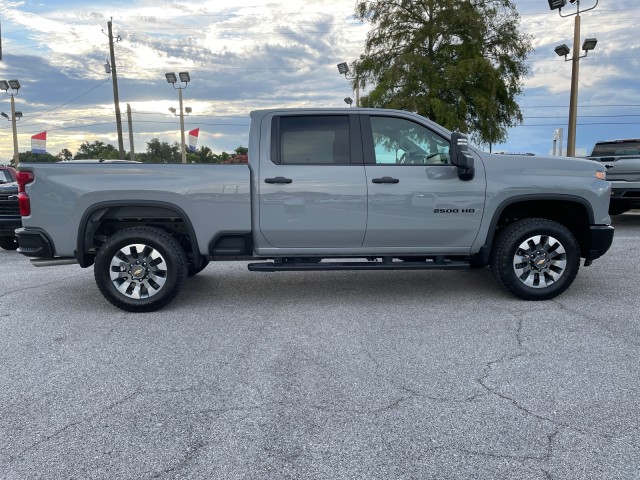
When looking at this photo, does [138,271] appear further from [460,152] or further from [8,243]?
[8,243]

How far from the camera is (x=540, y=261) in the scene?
5656 millimetres

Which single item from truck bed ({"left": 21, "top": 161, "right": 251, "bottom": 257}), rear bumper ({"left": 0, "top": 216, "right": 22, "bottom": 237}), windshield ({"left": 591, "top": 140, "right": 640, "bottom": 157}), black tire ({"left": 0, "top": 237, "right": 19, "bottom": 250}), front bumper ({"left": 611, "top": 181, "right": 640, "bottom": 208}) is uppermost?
→ windshield ({"left": 591, "top": 140, "right": 640, "bottom": 157})

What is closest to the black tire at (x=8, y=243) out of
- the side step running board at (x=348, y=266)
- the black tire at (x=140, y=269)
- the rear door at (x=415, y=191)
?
the black tire at (x=140, y=269)

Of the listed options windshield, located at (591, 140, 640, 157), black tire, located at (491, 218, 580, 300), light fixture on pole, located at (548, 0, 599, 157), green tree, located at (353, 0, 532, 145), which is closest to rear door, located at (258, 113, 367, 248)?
black tire, located at (491, 218, 580, 300)

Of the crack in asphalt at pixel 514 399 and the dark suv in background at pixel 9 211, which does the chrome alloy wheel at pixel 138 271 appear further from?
the dark suv in background at pixel 9 211

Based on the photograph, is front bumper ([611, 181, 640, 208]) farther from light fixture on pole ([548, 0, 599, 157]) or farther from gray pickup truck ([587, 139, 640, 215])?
light fixture on pole ([548, 0, 599, 157])

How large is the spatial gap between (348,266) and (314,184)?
0.91 m

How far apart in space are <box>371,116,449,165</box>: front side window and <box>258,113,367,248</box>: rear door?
23cm

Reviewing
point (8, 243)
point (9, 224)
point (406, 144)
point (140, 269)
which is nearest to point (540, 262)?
point (406, 144)

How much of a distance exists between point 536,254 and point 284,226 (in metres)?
2.71

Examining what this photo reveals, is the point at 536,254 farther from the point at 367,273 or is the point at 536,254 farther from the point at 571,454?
the point at 571,454

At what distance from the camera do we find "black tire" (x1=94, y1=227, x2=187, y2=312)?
211 inches

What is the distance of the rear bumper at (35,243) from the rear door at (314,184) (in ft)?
7.15

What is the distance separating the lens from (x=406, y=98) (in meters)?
28.4
